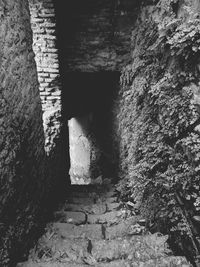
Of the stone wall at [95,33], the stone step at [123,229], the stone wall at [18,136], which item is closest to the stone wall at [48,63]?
the stone wall at [95,33]

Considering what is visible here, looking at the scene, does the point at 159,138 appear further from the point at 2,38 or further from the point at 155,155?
the point at 2,38

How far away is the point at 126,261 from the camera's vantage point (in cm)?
231

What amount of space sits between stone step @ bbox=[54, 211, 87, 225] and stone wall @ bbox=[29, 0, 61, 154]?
2.78 feet

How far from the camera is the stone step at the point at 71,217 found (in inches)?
133

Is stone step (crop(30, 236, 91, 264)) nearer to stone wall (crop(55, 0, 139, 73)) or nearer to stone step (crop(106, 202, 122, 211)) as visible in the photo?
stone step (crop(106, 202, 122, 211))

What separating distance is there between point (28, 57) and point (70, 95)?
263cm

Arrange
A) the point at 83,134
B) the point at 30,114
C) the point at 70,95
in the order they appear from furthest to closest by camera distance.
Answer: the point at 83,134
the point at 70,95
the point at 30,114

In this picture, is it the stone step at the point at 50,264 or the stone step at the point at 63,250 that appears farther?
the stone step at the point at 63,250

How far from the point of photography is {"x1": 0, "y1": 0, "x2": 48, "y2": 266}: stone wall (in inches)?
82.9

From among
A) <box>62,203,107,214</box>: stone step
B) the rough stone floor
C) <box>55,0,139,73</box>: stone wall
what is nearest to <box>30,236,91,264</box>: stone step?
the rough stone floor

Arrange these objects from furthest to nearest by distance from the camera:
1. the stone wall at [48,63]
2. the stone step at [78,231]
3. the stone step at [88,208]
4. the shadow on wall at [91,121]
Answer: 1. the shadow on wall at [91,121]
2. the stone step at [88,208]
3. the stone wall at [48,63]
4. the stone step at [78,231]

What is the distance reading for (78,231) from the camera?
303 cm

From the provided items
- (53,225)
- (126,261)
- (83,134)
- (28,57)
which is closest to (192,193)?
(126,261)

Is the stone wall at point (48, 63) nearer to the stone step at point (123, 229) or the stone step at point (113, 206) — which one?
the stone step at point (113, 206)
